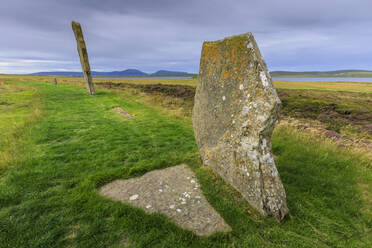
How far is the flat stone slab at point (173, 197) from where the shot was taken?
12.2 feet

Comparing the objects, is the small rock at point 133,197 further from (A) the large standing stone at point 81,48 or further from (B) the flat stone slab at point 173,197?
(A) the large standing stone at point 81,48

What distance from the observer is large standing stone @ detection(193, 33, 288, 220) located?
12.5ft

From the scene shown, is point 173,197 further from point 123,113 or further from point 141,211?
point 123,113

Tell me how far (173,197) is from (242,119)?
8.09 feet

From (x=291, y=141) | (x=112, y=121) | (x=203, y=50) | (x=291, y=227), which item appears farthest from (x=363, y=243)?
(x=112, y=121)

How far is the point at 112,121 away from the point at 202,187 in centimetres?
823

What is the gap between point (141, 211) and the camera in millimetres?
3910

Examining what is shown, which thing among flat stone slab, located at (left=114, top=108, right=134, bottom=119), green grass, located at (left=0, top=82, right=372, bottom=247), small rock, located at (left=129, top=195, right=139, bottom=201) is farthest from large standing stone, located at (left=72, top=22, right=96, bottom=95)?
small rock, located at (left=129, top=195, right=139, bottom=201)

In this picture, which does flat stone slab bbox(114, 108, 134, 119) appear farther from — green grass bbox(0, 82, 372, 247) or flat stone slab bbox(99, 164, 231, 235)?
flat stone slab bbox(99, 164, 231, 235)

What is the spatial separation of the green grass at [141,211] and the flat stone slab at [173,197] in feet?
0.66

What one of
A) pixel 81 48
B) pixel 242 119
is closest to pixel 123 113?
pixel 81 48

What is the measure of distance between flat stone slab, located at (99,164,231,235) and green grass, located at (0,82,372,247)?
0.20m

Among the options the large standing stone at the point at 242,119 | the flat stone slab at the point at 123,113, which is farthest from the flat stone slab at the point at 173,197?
the flat stone slab at the point at 123,113

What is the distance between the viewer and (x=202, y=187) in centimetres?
484
